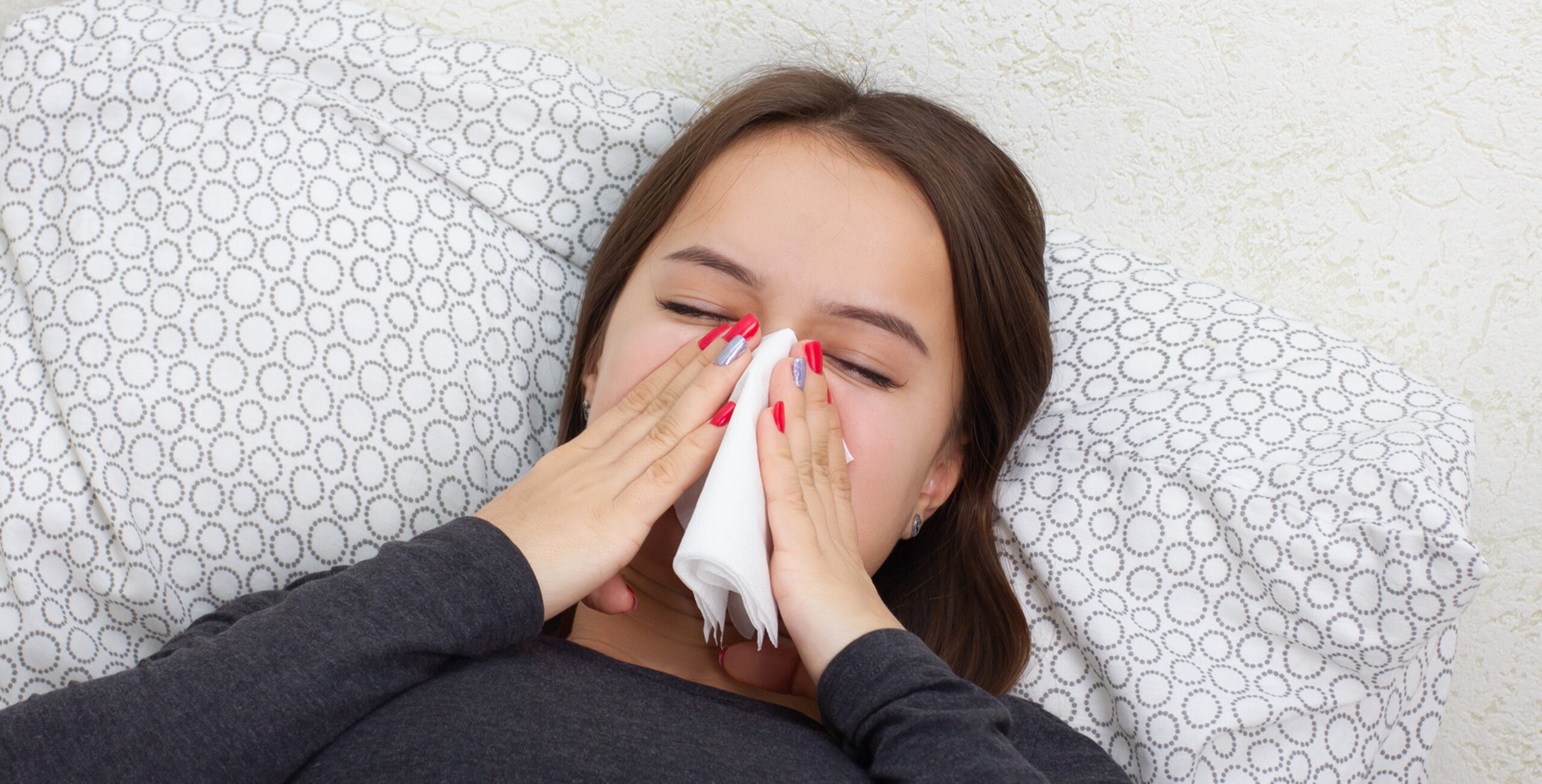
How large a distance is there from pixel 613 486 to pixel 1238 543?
0.79 m

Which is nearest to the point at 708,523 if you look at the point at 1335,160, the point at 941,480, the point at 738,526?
the point at 738,526

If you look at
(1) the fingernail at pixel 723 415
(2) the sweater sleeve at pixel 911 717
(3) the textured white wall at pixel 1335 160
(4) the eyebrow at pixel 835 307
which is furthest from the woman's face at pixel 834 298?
(3) the textured white wall at pixel 1335 160

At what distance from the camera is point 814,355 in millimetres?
1117

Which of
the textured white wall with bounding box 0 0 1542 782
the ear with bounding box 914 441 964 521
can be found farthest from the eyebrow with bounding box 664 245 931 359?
the textured white wall with bounding box 0 0 1542 782

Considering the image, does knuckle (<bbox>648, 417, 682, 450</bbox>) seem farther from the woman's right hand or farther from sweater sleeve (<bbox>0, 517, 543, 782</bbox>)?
sweater sleeve (<bbox>0, 517, 543, 782</bbox>)

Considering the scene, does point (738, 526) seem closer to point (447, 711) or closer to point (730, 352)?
point (730, 352)

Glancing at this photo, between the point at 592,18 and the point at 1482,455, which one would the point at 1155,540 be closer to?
the point at 1482,455

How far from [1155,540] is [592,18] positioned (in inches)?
47.2

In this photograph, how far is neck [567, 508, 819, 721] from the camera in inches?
48.4

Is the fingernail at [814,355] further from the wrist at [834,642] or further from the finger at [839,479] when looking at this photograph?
the wrist at [834,642]

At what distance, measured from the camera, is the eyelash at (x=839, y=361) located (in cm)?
118

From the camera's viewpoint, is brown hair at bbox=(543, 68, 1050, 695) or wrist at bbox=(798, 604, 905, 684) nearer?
wrist at bbox=(798, 604, 905, 684)

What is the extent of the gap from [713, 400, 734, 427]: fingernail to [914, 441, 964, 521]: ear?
15.0 inches

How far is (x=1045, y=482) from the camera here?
4.58ft
